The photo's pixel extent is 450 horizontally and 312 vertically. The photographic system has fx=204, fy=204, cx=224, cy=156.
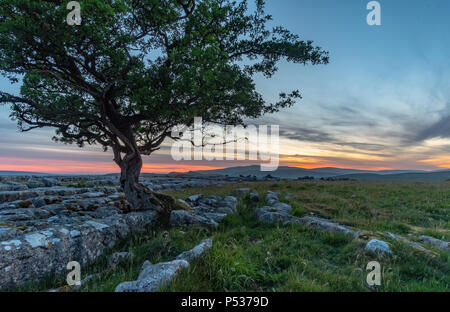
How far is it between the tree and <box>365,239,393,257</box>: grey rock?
21.7 ft

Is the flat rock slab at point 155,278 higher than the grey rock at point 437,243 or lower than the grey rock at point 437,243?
higher

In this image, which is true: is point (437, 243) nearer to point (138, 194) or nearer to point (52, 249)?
point (52, 249)

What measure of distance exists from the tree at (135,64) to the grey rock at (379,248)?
6.62 m

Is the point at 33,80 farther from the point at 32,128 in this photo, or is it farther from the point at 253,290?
the point at 253,290

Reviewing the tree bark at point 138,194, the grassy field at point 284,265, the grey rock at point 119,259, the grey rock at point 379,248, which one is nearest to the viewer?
the grassy field at point 284,265

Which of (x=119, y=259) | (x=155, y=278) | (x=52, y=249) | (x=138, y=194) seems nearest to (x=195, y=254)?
(x=155, y=278)

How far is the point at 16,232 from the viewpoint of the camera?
6.23 m

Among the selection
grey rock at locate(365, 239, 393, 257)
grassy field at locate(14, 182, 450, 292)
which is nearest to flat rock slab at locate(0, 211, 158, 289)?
grassy field at locate(14, 182, 450, 292)

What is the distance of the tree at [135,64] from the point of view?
695cm

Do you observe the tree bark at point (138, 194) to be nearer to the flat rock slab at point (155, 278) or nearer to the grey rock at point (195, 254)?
the grey rock at point (195, 254)

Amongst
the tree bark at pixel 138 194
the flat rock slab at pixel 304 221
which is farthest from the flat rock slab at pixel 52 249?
the flat rock slab at pixel 304 221

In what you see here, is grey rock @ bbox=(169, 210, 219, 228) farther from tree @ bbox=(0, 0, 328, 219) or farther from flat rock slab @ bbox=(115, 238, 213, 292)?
flat rock slab @ bbox=(115, 238, 213, 292)
